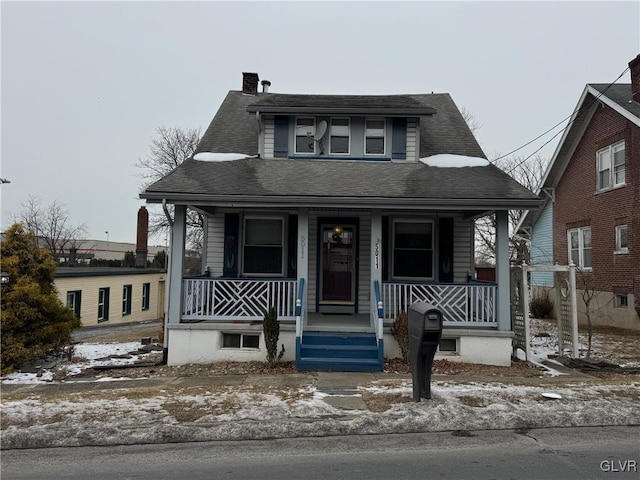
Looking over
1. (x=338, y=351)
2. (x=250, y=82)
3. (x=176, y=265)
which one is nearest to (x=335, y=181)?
(x=338, y=351)

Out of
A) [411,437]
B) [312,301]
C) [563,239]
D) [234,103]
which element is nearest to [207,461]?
[411,437]

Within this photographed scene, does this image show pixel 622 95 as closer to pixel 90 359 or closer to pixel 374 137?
pixel 374 137

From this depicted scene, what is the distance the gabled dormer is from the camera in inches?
427

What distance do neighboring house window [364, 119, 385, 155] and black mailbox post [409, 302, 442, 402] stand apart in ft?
19.9

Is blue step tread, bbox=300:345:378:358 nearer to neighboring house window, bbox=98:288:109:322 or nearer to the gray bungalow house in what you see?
the gray bungalow house

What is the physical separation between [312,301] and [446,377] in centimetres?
414

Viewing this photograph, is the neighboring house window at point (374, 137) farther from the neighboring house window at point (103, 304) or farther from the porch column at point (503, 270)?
the neighboring house window at point (103, 304)

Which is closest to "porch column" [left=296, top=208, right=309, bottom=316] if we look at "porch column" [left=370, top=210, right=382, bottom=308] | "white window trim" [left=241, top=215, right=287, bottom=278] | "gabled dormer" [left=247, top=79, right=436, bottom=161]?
"porch column" [left=370, top=210, right=382, bottom=308]

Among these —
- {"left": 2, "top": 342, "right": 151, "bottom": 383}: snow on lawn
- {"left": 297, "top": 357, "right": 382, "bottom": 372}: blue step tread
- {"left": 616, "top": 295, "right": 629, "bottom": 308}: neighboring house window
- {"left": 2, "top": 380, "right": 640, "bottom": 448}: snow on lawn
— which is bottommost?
{"left": 2, "top": 342, "right": 151, "bottom": 383}: snow on lawn

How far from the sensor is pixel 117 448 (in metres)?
4.52

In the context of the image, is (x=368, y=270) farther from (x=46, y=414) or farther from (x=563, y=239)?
(x=563, y=239)

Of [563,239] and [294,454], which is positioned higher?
[563,239]

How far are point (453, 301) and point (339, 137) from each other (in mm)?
4939

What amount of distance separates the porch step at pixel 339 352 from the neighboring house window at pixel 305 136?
4.91 meters
